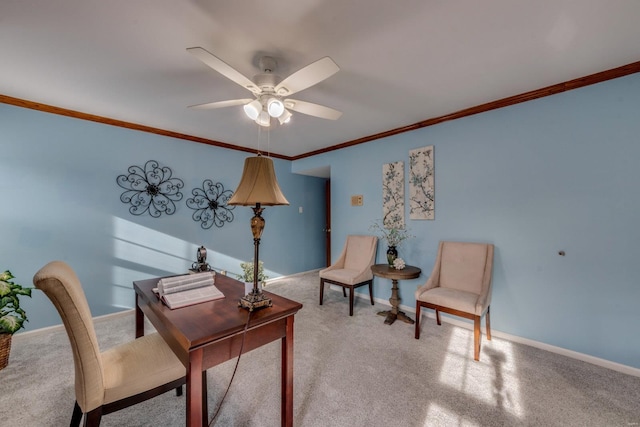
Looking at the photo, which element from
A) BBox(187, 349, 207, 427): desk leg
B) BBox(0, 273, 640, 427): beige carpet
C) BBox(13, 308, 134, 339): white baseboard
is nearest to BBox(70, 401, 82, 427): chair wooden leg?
BBox(0, 273, 640, 427): beige carpet

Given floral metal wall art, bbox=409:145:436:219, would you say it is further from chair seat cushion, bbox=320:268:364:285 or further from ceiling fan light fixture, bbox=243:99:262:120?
ceiling fan light fixture, bbox=243:99:262:120

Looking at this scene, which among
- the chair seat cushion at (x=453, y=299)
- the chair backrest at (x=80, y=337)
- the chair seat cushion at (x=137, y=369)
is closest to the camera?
the chair backrest at (x=80, y=337)

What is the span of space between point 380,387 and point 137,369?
4.93 feet

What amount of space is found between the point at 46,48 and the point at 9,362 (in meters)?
2.49

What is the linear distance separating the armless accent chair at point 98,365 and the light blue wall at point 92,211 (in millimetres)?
2152

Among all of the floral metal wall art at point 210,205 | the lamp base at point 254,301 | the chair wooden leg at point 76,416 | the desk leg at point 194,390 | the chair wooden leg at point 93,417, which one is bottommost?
the chair wooden leg at point 76,416

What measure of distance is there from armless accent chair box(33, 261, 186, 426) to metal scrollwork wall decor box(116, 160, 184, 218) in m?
2.33

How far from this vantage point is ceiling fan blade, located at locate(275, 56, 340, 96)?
4.44 ft

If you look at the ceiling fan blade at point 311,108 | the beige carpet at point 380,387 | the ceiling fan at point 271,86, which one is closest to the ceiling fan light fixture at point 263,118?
the ceiling fan at point 271,86

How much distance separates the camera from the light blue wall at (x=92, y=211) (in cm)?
250

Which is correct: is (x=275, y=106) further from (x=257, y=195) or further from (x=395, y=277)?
(x=395, y=277)

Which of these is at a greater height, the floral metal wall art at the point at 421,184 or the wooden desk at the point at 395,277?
the floral metal wall art at the point at 421,184

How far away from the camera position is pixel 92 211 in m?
2.87

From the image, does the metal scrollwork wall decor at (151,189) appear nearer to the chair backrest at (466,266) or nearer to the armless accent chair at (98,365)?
the armless accent chair at (98,365)
